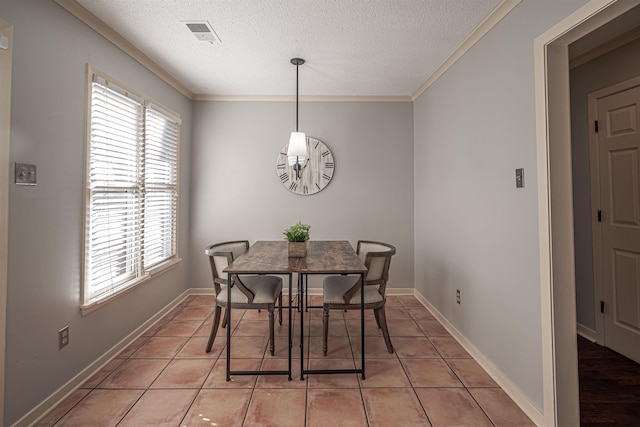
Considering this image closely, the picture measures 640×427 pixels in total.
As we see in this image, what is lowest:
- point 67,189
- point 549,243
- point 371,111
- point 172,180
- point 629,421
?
point 629,421

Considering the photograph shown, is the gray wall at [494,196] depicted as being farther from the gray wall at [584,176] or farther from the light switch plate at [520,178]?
the gray wall at [584,176]

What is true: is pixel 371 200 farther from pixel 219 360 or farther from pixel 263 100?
pixel 219 360

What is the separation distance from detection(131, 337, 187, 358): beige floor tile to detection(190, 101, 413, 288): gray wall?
1.27 m

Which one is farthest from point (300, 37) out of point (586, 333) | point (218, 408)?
point (586, 333)

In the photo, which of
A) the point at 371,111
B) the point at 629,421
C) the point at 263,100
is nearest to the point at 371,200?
the point at 371,111

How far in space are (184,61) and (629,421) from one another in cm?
421

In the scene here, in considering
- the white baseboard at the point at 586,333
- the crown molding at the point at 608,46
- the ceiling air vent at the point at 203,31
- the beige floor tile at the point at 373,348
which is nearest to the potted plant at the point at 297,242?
the beige floor tile at the point at 373,348

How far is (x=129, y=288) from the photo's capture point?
2623 mm

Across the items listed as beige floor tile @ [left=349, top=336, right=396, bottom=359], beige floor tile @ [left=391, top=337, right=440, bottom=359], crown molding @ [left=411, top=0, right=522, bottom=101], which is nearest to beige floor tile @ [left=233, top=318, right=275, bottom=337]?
beige floor tile @ [left=349, top=336, right=396, bottom=359]

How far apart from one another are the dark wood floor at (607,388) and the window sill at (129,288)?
315 centimetres

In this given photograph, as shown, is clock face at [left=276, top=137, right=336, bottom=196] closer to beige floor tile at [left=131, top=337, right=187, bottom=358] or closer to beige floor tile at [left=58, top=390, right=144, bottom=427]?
beige floor tile at [left=131, top=337, right=187, bottom=358]

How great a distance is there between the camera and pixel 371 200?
403 centimetres

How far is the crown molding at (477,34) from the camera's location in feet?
6.77

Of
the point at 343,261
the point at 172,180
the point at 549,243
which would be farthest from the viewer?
the point at 172,180
